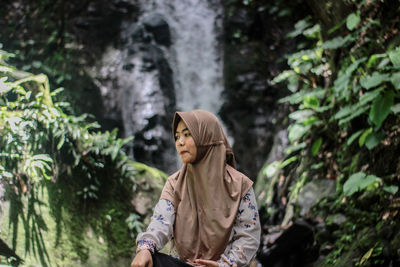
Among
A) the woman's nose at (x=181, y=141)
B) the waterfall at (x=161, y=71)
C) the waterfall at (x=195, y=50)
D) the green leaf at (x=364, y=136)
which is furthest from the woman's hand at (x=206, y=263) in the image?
the waterfall at (x=195, y=50)

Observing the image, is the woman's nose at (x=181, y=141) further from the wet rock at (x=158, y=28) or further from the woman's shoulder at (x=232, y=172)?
the wet rock at (x=158, y=28)

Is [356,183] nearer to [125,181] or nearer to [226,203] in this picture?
[226,203]

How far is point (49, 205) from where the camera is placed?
133 inches

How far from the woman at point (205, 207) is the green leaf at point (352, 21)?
9.22 feet

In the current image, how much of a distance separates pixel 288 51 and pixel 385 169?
4.12 meters

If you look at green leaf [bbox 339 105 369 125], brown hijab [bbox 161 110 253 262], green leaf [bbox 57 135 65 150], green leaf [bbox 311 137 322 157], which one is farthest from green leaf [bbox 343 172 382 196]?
green leaf [bbox 57 135 65 150]

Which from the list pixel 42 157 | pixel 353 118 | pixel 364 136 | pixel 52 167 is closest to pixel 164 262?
pixel 42 157

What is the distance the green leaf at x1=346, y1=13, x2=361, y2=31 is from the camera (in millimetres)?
4402

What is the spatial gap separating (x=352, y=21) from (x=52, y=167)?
12.1 ft

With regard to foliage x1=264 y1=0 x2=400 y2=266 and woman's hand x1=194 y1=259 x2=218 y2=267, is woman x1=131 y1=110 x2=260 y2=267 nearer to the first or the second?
woman's hand x1=194 y1=259 x2=218 y2=267

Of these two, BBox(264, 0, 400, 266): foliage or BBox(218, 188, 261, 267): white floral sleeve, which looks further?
BBox(264, 0, 400, 266): foliage

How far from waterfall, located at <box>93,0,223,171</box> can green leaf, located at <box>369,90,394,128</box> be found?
14.3ft

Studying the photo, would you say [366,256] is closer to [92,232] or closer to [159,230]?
[159,230]

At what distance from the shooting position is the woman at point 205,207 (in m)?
2.29
